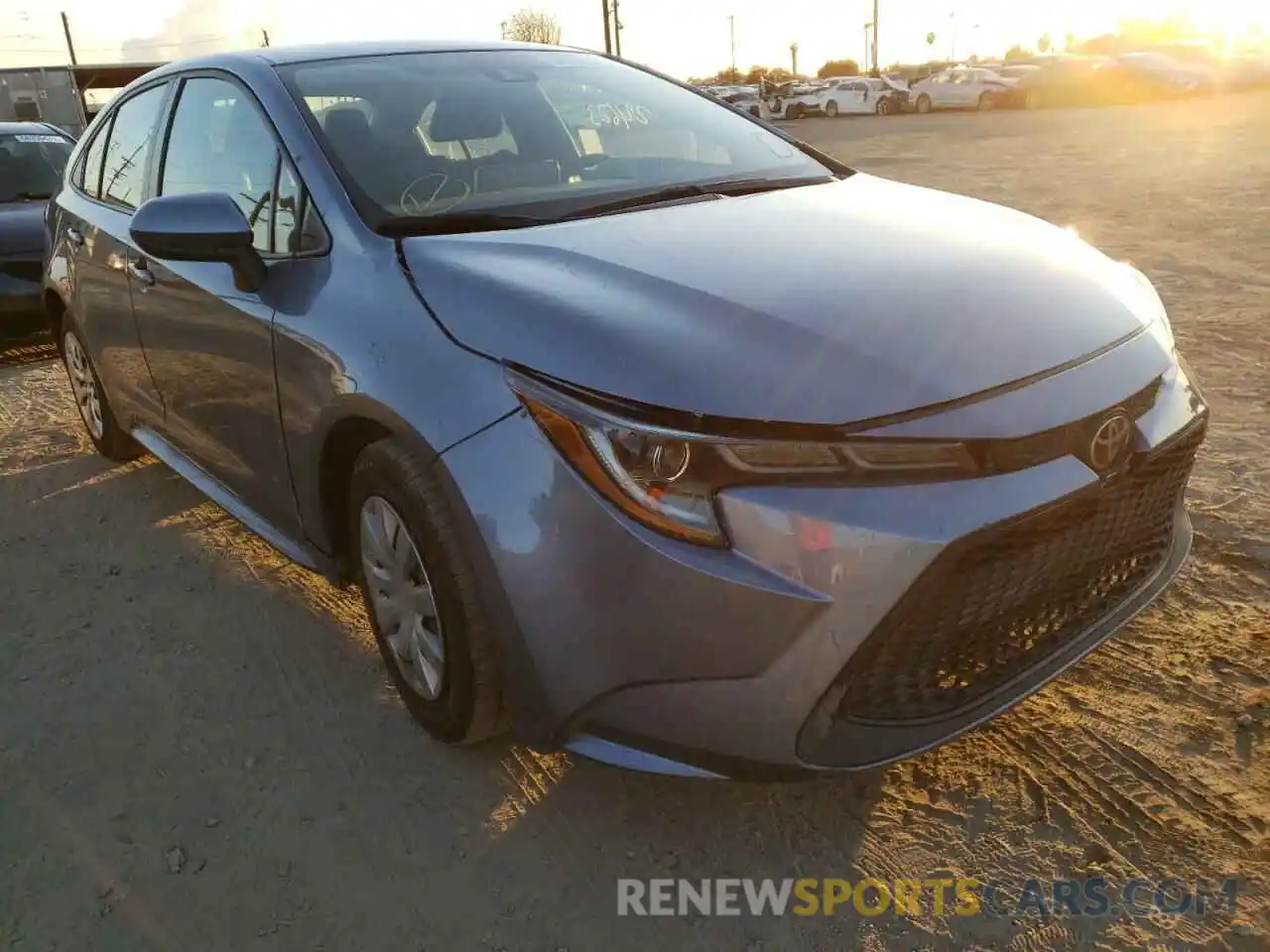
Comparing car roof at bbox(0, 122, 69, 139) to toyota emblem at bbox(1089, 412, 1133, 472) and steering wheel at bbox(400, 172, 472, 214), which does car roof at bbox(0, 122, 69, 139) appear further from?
toyota emblem at bbox(1089, 412, 1133, 472)

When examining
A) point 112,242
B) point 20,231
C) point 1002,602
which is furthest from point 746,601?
point 20,231

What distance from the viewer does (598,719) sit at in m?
1.91

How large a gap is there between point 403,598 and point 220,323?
1.05 m

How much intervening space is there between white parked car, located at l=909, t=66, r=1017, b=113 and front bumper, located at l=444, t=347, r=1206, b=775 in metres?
33.4

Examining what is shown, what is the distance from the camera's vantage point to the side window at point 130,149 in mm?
3602

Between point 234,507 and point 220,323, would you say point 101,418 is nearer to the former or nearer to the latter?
point 234,507

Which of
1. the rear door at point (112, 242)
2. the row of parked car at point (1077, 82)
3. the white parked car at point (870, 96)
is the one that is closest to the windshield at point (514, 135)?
the rear door at point (112, 242)

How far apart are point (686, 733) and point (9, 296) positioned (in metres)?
6.36

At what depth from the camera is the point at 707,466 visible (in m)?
1.73

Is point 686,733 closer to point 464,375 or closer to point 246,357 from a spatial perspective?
point 464,375

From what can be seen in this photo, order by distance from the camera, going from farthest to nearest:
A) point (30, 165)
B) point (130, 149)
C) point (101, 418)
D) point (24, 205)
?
point (30, 165)
point (24, 205)
point (101, 418)
point (130, 149)

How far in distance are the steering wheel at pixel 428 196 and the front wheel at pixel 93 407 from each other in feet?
7.47

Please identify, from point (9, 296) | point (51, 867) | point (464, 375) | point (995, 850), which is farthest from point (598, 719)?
point (9, 296)

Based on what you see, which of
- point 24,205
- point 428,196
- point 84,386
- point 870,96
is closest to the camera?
point 428,196
